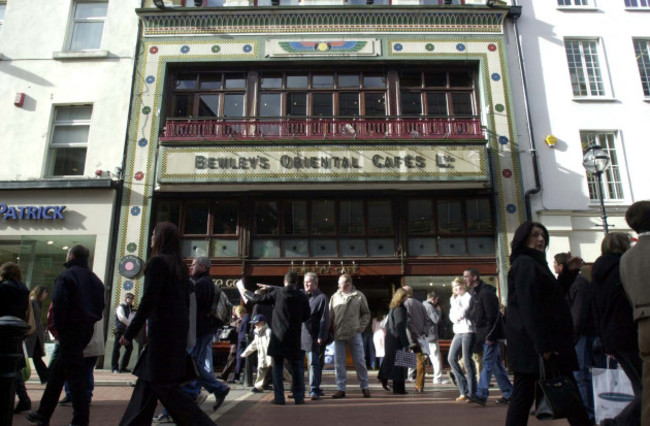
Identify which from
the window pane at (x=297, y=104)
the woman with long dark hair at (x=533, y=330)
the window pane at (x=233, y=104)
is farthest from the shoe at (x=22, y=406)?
the window pane at (x=297, y=104)

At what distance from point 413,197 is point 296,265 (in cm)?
386

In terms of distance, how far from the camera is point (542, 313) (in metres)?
3.84

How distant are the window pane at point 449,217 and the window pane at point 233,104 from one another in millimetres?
6488

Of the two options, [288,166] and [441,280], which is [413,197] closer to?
[441,280]

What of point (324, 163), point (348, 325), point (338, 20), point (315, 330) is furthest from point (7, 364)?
point (338, 20)

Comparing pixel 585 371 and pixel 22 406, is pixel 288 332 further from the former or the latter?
pixel 585 371

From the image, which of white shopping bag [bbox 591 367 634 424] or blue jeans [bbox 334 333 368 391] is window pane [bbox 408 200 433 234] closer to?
blue jeans [bbox 334 333 368 391]

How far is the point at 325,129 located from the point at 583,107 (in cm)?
776

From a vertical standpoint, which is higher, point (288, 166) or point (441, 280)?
point (288, 166)

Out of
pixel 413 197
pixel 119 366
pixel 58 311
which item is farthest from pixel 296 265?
pixel 58 311

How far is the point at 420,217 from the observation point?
1363 centimetres

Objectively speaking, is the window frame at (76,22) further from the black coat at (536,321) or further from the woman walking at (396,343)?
the black coat at (536,321)

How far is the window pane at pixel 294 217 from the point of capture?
13.6 metres

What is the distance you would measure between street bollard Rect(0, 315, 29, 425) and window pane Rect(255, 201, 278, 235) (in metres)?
9.85
